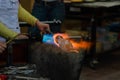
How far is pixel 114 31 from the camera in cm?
701

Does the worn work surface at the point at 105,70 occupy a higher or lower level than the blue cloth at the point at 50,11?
lower

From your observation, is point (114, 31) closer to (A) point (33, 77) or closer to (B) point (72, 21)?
(B) point (72, 21)

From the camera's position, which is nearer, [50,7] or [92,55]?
[50,7]

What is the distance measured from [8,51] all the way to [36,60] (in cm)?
21

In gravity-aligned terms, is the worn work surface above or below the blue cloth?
below

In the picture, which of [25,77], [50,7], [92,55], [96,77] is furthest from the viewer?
[92,55]

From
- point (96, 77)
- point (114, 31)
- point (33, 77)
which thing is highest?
point (33, 77)

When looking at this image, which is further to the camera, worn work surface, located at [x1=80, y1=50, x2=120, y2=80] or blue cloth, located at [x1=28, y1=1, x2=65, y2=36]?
worn work surface, located at [x1=80, y1=50, x2=120, y2=80]

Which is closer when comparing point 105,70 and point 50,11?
point 50,11

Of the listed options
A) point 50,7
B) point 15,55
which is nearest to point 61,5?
point 50,7

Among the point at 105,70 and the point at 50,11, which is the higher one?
the point at 50,11

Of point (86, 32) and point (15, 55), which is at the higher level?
point (15, 55)

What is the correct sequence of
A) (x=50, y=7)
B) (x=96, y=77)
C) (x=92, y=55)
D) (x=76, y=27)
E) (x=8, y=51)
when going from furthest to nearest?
(x=76, y=27) < (x=92, y=55) < (x=96, y=77) < (x=50, y=7) < (x=8, y=51)

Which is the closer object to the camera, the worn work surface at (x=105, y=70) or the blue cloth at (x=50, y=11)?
the blue cloth at (x=50, y=11)
